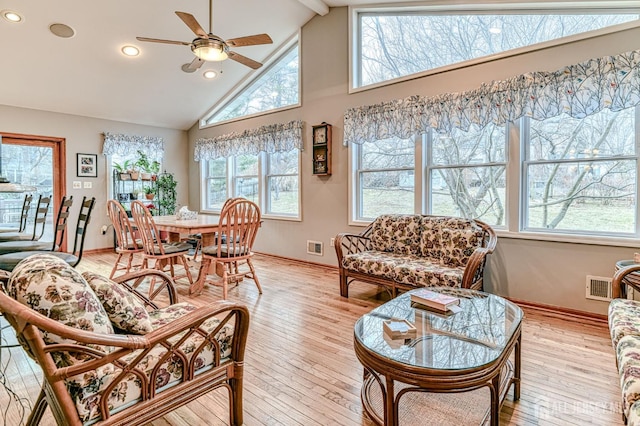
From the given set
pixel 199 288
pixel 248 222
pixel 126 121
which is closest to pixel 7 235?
pixel 199 288

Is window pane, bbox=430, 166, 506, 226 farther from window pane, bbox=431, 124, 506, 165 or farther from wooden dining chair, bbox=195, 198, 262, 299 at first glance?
wooden dining chair, bbox=195, 198, 262, 299

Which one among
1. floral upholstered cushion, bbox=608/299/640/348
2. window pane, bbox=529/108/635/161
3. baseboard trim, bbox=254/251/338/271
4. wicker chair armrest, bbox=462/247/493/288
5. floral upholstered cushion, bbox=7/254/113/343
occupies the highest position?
window pane, bbox=529/108/635/161

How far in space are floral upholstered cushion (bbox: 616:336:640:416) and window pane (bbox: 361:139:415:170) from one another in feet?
9.33

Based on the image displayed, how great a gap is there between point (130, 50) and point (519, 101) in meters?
4.69

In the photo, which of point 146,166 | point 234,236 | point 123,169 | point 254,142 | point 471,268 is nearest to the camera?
point 471,268

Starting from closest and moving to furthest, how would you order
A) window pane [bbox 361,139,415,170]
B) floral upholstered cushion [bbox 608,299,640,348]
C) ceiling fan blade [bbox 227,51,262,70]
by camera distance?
floral upholstered cushion [bbox 608,299,640,348]
ceiling fan blade [bbox 227,51,262,70]
window pane [bbox 361,139,415,170]

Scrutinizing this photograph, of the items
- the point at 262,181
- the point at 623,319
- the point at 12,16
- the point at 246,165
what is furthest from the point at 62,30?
the point at 623,319

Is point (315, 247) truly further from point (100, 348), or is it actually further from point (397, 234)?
point (100, 348)

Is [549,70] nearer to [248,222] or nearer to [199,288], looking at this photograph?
[248,222]

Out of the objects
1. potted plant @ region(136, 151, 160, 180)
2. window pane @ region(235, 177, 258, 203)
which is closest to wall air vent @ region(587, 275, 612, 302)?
window pane @ region(235, 177, 258, 203)

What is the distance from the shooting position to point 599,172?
120 inches

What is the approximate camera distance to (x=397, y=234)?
12.1 ft

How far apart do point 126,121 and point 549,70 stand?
647 cm

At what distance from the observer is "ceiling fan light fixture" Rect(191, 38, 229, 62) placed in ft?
9.83
